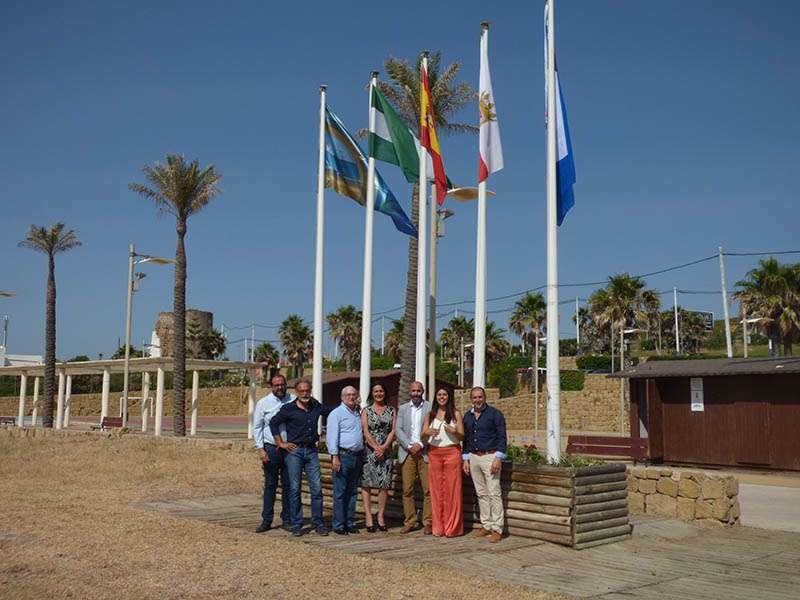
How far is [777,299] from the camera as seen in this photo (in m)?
42.9

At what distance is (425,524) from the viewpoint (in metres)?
8.91

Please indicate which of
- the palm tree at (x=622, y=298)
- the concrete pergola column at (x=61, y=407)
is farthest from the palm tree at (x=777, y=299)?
the concrete pergola column at (x=61, y=407)

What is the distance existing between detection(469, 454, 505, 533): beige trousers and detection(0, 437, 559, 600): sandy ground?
51.0 inches

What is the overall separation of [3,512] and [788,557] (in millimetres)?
8971

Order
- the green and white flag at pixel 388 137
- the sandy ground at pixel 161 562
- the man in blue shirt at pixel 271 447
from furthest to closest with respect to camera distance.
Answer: the green and white flag at pixel 388 137 → the man in blue shirt at pixel 271 447 → the sandy ground at pixel 161 562

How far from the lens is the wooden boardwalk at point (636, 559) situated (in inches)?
251

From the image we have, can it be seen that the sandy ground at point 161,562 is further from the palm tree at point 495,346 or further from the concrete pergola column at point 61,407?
the palm tree at point 495,346

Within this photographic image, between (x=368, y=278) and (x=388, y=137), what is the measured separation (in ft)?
7.38

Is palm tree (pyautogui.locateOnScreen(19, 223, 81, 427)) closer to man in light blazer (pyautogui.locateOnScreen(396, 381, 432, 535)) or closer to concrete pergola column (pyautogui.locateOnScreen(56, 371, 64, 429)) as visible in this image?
concrete pergola column (pyautogui.locateOnScreen(56, 371, 64, 429))

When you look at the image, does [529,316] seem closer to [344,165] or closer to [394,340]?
[394,340]

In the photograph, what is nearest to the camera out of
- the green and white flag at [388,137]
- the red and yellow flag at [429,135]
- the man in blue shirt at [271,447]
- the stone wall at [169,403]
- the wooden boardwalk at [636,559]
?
the wooden boardwalk at [636,559]

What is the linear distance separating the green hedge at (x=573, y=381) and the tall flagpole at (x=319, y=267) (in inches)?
1377

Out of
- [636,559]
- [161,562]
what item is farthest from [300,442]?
[636,559]

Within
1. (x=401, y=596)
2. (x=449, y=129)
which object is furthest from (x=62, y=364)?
(x=401, y=596)
